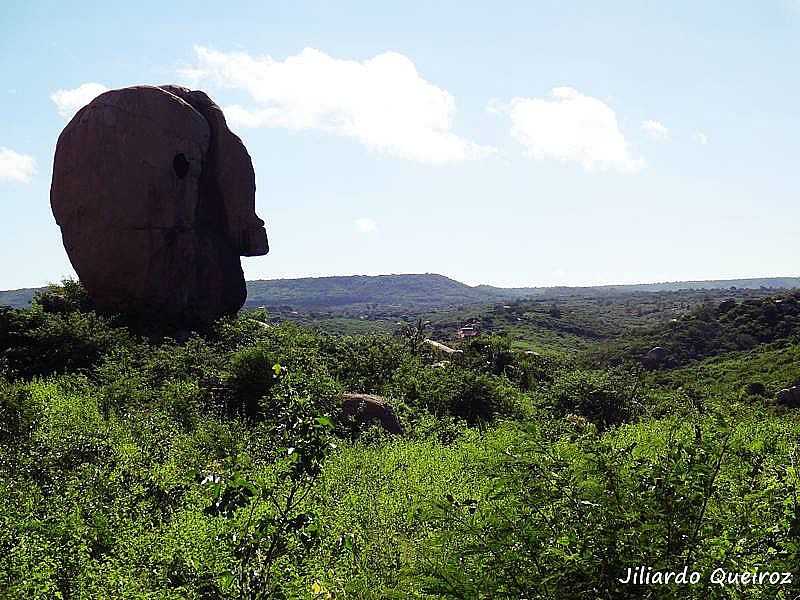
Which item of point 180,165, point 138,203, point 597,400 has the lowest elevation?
point 597,400

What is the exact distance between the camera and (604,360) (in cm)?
5309

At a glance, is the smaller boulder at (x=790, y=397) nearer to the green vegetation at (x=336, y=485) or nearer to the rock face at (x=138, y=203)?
the green vegetation at (x=336, y=485)

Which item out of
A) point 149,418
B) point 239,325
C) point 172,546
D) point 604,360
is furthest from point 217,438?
point 604,360

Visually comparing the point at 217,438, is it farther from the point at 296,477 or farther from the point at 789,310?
the point at 789,310

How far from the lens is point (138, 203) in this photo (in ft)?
77.4

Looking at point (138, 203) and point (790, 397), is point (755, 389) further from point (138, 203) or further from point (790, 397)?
point (138, 203)

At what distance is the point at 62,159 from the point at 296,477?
2407 centimetres

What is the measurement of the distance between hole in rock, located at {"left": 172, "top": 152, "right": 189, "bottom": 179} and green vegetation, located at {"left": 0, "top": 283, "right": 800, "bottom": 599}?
645 cm

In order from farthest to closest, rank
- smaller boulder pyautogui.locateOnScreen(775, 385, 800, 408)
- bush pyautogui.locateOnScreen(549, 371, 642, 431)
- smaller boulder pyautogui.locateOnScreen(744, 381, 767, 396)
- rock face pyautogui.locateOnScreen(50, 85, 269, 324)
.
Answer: smaller boulder pyautogui.locateOnScreen(744, 381, 767, 396), smaller boulder pyautogui.locateOnScreen(775, 385, 800, 408), rock face pyautogui.locateOnScreen(50, 85, 269, 324), bush pyautogui.locateOnScreen(549, 371, 642, 431)

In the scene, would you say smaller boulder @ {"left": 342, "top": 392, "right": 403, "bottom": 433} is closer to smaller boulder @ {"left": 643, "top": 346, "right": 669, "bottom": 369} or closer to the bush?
the bush

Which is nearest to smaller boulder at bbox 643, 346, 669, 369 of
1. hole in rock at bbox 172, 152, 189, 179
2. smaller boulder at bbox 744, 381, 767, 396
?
smaller boulder at bbox 744, 381, 767, 396

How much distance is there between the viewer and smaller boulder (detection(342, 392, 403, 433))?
15898mm

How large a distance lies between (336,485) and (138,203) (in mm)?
Result: 16945

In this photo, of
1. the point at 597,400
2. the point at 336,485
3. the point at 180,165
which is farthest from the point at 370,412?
the point at 180,165
